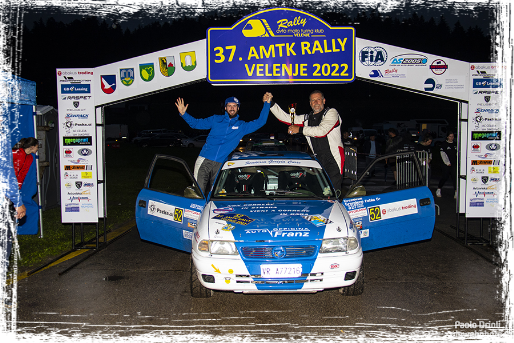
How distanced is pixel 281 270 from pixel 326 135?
114 inches

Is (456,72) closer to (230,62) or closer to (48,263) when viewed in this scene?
(230,62)

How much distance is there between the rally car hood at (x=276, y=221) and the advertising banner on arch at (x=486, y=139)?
3.13 m

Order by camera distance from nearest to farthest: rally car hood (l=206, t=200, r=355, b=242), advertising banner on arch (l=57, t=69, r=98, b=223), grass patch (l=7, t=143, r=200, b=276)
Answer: rally car hood (l=206, t=200, r=355, b=242)
grass patch (l=7, t=143, r=200, b=276)
advertising banner on arch (l=57, t=69, r=98, b=223)

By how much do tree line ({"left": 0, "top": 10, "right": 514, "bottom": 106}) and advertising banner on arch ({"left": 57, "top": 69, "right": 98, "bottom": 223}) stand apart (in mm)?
78189

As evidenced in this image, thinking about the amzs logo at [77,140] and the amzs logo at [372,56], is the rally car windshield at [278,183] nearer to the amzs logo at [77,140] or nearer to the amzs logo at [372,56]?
the amzs logo at [372,56]

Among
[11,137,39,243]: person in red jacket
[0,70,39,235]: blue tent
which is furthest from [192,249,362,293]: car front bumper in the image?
[0,70,39,235]: blue tent

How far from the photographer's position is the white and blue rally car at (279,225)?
3.91m

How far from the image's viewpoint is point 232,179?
17.7ft

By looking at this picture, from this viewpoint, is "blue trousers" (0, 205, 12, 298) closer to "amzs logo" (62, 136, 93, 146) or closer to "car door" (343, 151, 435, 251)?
"amzs logo" (62, 136, 93, 146)

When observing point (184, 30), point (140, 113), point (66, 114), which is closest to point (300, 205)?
point (66, 114)

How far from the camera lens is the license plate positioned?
386 cm

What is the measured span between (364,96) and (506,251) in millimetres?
96071

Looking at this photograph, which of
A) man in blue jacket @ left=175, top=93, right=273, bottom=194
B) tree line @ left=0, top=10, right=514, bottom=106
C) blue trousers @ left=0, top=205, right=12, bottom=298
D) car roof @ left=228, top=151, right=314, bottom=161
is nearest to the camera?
blue trousers @ left=0, top=205, right=12, bottom=298

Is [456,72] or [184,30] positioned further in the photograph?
[184,30]
